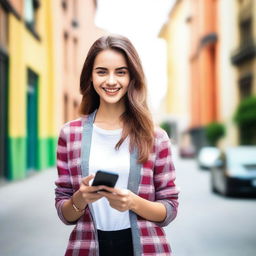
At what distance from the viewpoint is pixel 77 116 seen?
2.39 meters

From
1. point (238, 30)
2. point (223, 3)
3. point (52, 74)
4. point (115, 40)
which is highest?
point (223, 3)

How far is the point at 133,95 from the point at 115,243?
1.92 ft

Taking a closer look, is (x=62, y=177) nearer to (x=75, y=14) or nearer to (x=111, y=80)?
(x=111, y=80)

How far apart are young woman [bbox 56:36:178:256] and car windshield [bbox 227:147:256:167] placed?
38.1 feet

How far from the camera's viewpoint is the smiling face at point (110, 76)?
219 cm

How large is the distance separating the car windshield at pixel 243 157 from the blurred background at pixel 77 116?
0.02 meters

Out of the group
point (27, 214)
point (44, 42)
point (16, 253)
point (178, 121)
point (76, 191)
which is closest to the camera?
point (76, 191)

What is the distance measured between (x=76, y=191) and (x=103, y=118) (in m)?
0.32

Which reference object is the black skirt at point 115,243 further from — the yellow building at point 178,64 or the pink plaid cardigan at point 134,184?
the yellow building at point 178,64

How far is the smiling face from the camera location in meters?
2.19

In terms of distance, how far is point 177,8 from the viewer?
70812 mm

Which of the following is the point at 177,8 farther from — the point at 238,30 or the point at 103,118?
the point at 103,118

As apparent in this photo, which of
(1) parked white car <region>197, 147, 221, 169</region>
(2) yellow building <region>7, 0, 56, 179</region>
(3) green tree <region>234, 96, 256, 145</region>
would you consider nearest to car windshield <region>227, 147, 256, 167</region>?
(2) yellow building <region>7, 0, 56, 179</region>

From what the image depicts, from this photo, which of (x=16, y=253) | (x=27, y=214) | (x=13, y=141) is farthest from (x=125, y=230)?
(x=13, y=141)
